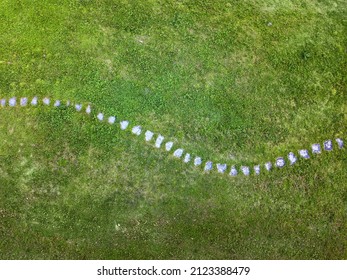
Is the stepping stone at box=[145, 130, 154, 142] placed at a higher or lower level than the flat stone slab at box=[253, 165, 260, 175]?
lower

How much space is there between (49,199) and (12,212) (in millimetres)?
910

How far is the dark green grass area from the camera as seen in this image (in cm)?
948

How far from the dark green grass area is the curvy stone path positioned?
0.13m

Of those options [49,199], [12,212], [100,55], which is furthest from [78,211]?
Answer: [100,55]

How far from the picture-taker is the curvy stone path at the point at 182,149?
9734 millimetres

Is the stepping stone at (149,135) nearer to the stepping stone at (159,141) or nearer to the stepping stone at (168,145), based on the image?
the stepping stone at (159,141)

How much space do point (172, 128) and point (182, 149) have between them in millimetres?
576

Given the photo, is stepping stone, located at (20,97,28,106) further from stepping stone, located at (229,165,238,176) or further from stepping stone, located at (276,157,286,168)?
stepping stone, located at (276,157,286,168)

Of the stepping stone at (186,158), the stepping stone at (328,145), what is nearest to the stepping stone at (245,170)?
the stepping stone at (186,158)

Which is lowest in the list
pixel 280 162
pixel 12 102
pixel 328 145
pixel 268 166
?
pixel 12 102

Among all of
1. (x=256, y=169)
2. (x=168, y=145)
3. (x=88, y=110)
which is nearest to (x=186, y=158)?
(x=168, y=145)

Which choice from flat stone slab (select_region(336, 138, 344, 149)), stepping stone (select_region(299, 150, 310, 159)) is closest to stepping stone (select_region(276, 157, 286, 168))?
stepping stone (select_region(299, 150, 310, 159))

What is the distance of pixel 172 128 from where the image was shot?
32.6 feet

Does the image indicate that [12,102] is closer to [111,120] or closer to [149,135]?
[111,120]
